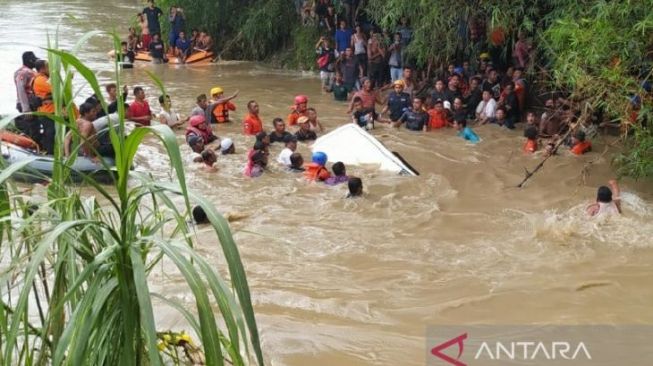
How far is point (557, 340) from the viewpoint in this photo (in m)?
5.30

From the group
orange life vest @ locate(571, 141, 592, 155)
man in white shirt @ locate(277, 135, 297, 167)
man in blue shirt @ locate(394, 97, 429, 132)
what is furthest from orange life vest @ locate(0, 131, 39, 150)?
orange life vest @ locate(571, 141, 592, 155)

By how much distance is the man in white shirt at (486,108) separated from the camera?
38.6 ft

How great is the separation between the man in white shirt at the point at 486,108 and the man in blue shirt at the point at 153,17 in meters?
9.71

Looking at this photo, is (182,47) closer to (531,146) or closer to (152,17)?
(152,17)

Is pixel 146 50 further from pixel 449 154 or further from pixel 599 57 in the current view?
pixel 599 57

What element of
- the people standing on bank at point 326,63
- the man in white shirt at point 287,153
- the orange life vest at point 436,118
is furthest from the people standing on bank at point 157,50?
the man in white shirt at point 287,153

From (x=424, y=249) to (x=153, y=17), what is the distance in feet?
44.4

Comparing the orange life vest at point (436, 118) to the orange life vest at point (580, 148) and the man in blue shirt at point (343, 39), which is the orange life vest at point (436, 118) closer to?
the orange life vest at point (580, 148)

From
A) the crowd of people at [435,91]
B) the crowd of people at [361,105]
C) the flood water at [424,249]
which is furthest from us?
the crowd of people at [435,91]

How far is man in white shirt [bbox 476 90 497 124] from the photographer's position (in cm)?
1177

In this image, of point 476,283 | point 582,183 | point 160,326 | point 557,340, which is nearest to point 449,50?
point 582,183

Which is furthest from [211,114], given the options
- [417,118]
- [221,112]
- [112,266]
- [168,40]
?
[112,266]

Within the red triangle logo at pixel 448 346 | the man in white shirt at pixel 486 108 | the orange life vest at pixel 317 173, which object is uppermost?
the man in white shirt at pixel 486 108

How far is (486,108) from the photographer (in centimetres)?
1181
